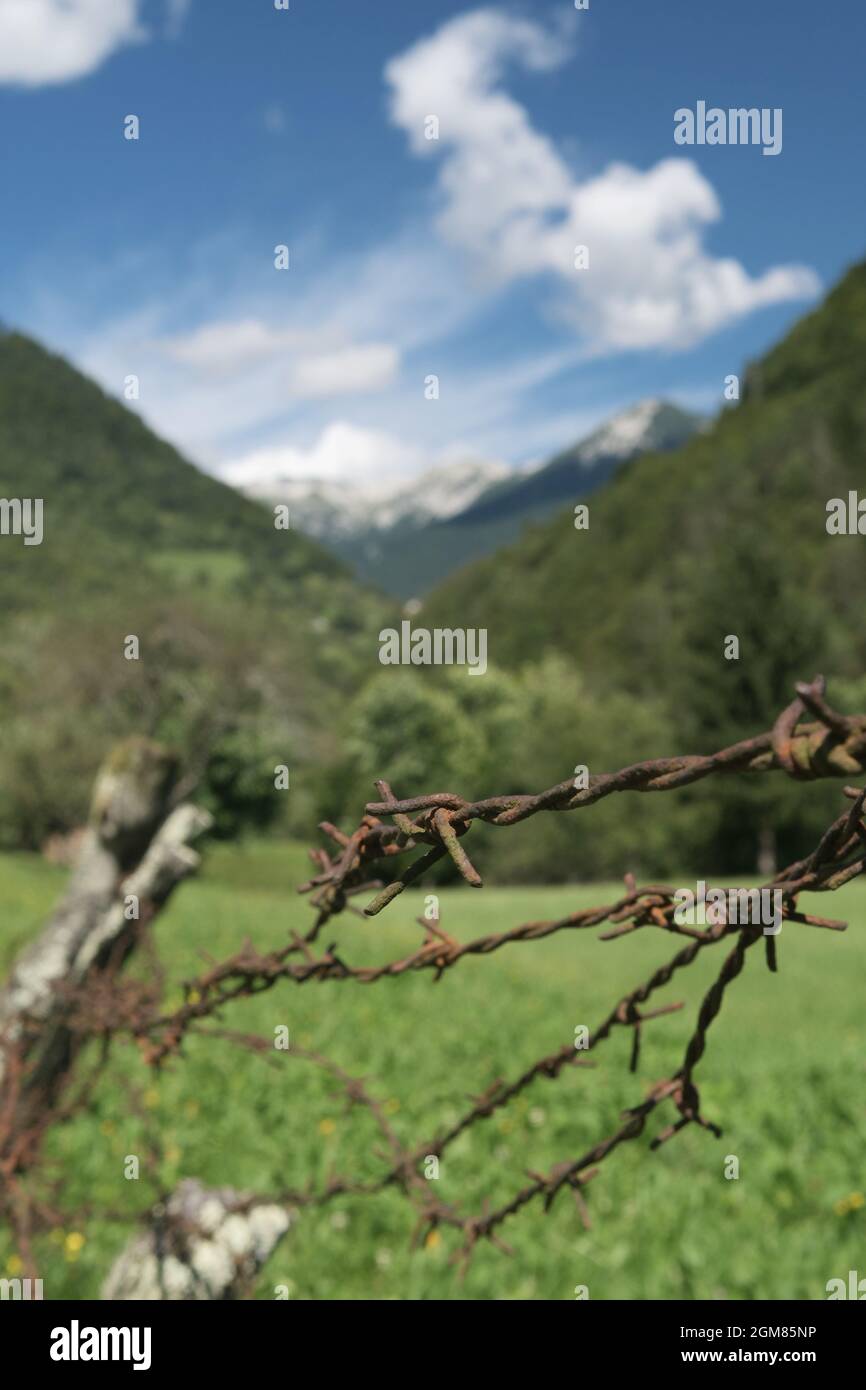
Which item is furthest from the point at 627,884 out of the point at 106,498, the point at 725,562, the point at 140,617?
the point at 106,498

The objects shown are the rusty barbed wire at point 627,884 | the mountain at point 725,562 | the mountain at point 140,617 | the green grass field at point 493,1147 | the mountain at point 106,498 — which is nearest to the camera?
the rusty barbed wire at point 627,884

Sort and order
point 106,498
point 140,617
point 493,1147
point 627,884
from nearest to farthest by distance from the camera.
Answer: point 627,884, point 493,1147, point 140,617, point 106,498

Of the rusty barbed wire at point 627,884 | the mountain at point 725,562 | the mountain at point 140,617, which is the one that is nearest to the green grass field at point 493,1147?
the rusty barbed wire at point 627,884

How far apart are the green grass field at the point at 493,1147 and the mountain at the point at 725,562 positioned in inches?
1251

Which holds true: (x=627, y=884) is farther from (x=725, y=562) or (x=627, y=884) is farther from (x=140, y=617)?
(x=725, y=562)

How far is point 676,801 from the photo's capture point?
143 ft

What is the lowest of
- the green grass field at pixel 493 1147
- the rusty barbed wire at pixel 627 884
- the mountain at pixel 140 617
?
the green grass field at pixel 493 1147

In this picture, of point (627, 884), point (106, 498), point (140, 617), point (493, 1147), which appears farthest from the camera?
point (106, 498)

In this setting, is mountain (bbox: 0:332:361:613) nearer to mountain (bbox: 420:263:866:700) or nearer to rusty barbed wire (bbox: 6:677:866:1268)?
mountain (bbox: 420:263:866:700)

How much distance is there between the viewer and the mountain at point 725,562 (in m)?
40.9

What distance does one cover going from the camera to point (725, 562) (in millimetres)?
41375

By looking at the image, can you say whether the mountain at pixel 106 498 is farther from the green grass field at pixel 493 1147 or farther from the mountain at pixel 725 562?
the green grass field at pixel 493 1147

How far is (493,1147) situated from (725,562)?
126 ft
